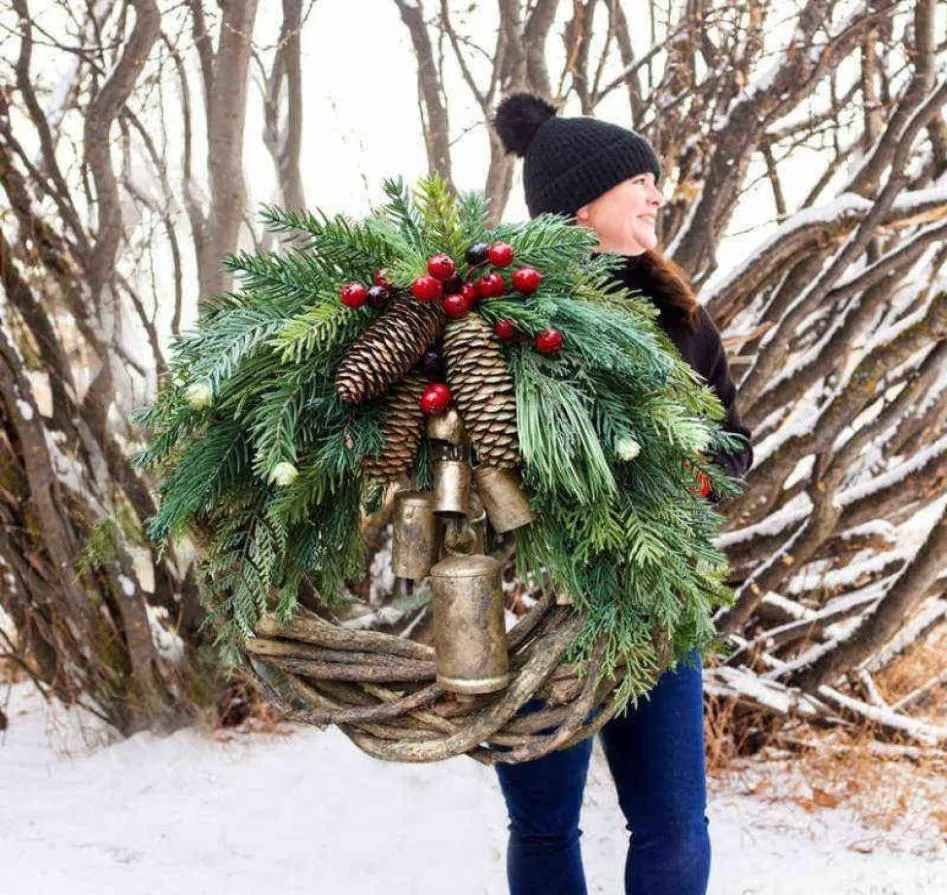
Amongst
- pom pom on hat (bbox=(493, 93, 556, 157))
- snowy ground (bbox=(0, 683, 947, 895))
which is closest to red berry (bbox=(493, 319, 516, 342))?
pom pom on hat (bbox=(493, 93, 556, 157))

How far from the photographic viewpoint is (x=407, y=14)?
3.17 metres

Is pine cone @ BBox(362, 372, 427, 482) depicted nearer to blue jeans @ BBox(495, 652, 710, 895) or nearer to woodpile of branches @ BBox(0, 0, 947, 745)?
→ blue jeans @ BBox(495, 652, 710, 895)

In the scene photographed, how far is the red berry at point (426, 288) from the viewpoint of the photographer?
1067 millimetres

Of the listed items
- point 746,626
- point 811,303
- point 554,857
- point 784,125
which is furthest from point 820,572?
point 554,857

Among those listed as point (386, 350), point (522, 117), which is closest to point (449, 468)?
point (386, 350)

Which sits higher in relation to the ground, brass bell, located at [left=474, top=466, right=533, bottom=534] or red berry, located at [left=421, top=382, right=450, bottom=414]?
red berry, located at [left=421, top=382, right=450, bottom=414]

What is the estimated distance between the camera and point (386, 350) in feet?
3.39

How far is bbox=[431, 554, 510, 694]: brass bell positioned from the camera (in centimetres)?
106

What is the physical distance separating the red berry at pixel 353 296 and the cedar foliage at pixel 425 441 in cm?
1

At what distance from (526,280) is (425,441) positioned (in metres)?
0.21

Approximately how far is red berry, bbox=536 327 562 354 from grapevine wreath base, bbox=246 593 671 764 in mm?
291

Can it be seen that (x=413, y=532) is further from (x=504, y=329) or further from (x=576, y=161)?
(x=576, y=161)

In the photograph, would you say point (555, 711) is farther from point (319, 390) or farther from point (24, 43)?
point (24, 43)

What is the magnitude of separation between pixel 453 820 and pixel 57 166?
1.94 m
